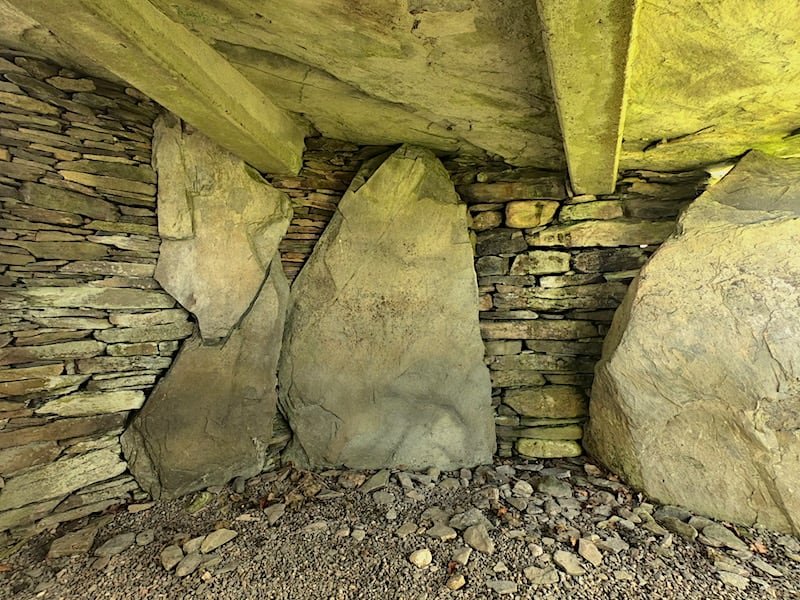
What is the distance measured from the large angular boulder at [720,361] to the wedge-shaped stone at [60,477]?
9.62ft

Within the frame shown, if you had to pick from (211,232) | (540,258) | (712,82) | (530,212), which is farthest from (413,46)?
(540,258)

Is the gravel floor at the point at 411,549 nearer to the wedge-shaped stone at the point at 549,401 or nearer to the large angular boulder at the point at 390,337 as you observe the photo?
the large angular boulder at the point at 390,337

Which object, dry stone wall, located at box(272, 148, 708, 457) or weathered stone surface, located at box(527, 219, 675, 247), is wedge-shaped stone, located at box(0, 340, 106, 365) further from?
weathered stone surface, located at box(527, 219, 675, 247)

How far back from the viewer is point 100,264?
7.72ft

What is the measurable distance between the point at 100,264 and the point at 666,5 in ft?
9.38

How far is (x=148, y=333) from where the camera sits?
98.6 inches

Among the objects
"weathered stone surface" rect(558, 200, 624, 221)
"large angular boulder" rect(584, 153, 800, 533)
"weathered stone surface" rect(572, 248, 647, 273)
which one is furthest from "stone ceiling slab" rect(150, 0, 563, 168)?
"large angular boulder" rect(584, 153, 800, 533)

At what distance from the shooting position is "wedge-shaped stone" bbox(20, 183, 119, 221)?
2146 mm

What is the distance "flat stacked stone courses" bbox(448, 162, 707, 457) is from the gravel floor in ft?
1.98

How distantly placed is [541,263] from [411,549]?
2.12 meters

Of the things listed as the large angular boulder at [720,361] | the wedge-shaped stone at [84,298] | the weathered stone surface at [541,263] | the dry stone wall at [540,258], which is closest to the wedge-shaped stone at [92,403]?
the wedge-shaped stone at [84,298]

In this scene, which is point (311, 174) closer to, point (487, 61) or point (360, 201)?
point (360, 201)

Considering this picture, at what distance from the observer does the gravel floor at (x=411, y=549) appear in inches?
71.0

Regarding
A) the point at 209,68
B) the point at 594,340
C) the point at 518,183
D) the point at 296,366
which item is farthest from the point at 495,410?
the point at 209,68
